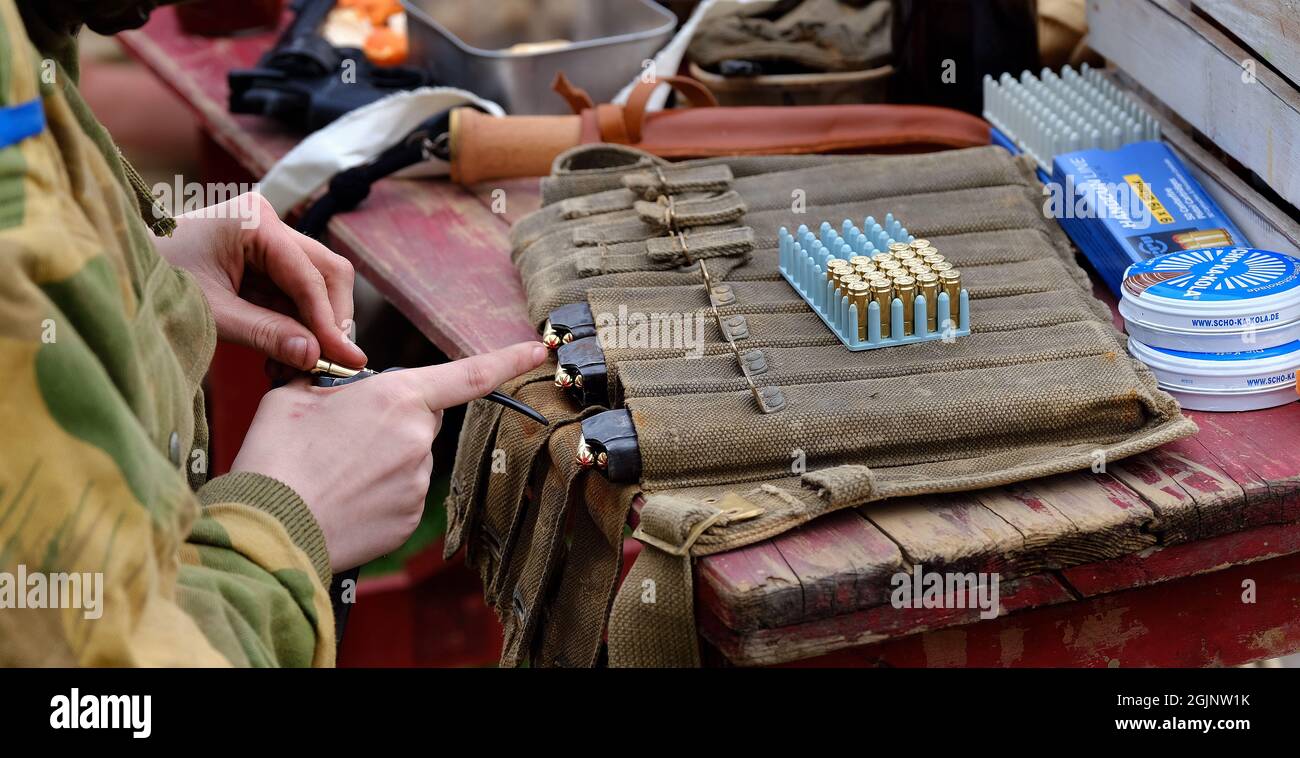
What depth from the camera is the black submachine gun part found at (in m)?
2.34

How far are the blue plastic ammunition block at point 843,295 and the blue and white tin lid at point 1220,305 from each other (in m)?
0.19

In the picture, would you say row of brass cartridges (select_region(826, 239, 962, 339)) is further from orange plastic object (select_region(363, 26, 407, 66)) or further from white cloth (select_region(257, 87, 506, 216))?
orange plastic object (select_region(363, 26, 407, 66))

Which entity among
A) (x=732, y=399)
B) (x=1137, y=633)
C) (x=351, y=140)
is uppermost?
(x=351, y=140)

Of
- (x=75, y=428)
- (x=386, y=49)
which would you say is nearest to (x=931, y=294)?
(x=75, y=428)

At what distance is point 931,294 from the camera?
1.35 m

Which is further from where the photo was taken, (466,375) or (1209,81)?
(1209,81)

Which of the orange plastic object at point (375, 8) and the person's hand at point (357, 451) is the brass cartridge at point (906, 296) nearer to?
the person's hand at point (357, 451)

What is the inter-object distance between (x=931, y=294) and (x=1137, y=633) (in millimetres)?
393

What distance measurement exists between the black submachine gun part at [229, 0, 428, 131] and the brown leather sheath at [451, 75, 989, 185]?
1.27 ft

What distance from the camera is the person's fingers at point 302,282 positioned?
132cm

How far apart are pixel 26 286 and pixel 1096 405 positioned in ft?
3.06
